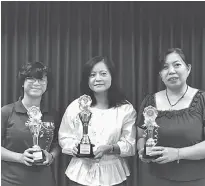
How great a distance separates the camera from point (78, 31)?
2.48 metres

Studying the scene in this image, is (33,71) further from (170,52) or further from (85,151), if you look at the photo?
(170,52)

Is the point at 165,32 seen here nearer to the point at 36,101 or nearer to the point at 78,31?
the point at 78,31

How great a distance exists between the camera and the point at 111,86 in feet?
6.86

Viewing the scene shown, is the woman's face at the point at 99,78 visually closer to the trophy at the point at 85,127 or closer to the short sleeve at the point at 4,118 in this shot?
the trophy at the point at 85,127

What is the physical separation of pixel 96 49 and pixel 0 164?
3.71 feet

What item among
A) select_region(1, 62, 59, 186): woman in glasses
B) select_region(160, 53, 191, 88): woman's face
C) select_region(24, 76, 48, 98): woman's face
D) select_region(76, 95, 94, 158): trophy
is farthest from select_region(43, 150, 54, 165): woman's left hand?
select_region(160, 53, 191, 88): woman's face

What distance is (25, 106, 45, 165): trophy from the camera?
1.83m

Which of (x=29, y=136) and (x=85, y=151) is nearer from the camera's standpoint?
(x=85, y=151)

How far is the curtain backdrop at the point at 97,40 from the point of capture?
7.99ft

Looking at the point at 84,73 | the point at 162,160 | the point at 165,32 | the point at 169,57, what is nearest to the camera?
the point at 162,160

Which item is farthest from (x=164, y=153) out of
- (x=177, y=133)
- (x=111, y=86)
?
(x=111, y=86)

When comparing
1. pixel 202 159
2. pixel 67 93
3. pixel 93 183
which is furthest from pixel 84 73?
pixel 202 159

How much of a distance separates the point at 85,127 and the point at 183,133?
1.85ft

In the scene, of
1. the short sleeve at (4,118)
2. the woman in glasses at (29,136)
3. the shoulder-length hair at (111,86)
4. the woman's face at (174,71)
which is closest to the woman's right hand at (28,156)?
the woman in glasses at (29,136)
